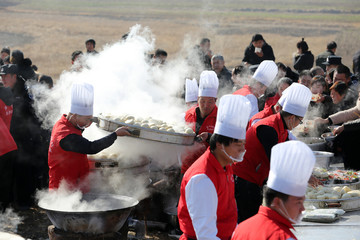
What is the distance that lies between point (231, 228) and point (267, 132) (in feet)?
3.75

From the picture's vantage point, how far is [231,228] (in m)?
3.17

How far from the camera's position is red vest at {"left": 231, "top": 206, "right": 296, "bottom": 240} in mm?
2305

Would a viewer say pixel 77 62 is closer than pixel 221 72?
No

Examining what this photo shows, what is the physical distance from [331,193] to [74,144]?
2352 mm

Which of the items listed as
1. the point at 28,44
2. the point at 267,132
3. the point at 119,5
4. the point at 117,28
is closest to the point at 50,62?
the point at 28,44

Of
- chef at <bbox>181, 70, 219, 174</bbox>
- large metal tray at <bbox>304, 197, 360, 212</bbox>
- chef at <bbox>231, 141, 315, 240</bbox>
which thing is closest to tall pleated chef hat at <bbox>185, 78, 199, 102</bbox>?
chef at <bbox>181, 70, 219, 174</bbox>

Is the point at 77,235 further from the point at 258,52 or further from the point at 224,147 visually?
the point at 258,52

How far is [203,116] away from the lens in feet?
17.0

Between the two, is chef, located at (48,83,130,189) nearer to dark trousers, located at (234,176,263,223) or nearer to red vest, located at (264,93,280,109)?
dark trousers, located at (234,176,263,223)

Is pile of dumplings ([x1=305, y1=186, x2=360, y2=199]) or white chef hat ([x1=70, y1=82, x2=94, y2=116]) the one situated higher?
white chef hat ([x1=70, y1=82, x2=94, y2=116])

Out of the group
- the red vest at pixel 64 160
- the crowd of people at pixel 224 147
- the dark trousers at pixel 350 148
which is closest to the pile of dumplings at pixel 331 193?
the crowd of people at pixel 224 147

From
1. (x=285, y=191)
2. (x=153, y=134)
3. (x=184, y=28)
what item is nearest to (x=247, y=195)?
(x=153, y=134)

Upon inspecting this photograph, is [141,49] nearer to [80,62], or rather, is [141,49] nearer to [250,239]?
[80,62]

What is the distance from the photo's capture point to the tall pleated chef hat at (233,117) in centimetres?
308
